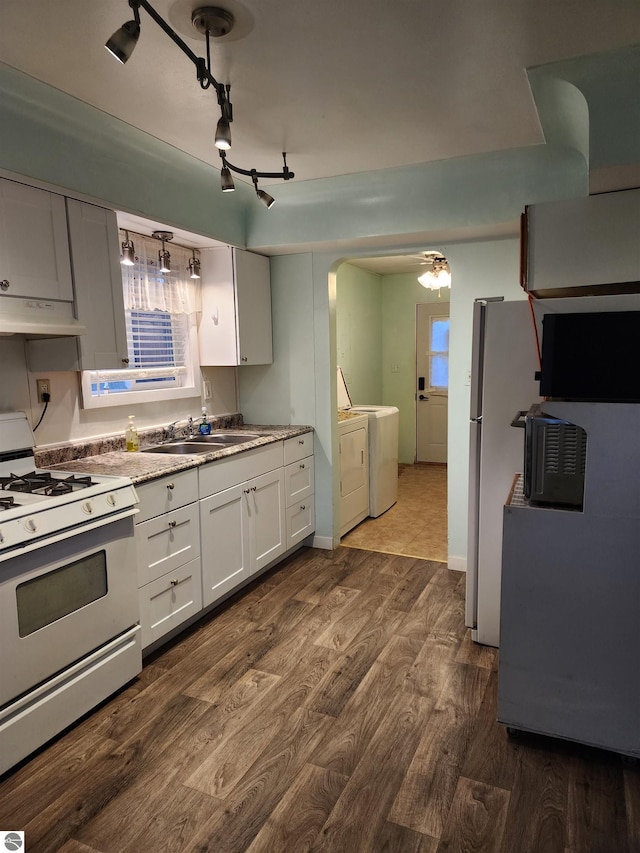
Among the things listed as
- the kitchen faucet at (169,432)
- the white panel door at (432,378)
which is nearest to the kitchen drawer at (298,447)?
the kitchen faucet at (169,432)

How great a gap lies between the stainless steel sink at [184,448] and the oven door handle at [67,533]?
98cm

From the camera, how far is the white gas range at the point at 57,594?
195 cm

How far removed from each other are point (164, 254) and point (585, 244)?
7.69 feet

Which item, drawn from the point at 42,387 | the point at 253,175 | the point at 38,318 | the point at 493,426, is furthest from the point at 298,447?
the point at 38,318

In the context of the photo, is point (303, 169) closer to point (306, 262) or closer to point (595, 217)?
point (306, 262)

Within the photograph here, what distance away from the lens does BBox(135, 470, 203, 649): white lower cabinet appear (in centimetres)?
260

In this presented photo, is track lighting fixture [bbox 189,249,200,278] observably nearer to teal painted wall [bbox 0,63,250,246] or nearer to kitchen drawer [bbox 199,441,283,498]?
teal painted wall [bbox 0,63,250,246]

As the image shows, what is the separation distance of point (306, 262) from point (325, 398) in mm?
983

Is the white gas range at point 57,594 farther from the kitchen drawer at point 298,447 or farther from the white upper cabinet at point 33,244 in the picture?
the kitchen drawer at point 298,447

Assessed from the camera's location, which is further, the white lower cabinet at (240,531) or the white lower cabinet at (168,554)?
the white lower cabinet at (240,531)

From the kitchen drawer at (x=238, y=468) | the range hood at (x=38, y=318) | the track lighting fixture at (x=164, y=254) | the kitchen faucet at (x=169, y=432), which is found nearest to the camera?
the range hood at (x=38, y=318)

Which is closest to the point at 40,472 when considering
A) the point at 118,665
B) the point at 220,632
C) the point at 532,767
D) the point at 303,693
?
the point at 118,665

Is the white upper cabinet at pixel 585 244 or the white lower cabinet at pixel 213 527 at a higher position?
the white upper cabinet at pixel 585 244

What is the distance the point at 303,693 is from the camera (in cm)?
244
